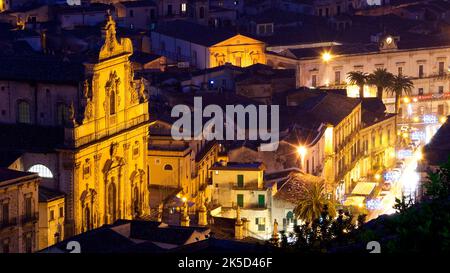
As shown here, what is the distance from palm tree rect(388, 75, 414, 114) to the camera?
105000 mm

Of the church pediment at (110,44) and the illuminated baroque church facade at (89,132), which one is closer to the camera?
the illuminated baroque church facade at (89,132)

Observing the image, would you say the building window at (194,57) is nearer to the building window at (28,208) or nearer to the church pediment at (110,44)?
the church pediment at (110,44)

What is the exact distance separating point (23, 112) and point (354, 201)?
1841 cm

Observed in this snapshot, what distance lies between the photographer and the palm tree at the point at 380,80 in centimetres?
10531

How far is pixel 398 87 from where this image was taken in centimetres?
10512

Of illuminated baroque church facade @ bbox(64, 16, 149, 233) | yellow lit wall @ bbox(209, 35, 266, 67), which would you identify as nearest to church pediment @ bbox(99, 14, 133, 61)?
illuminated baroque church facade @ bbox(64, 16, 149, 233)

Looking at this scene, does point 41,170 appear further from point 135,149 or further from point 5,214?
point 135,149

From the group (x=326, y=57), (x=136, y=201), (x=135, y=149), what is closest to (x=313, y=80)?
(x=326, y=57)

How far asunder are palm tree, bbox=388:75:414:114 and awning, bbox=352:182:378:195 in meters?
14.6

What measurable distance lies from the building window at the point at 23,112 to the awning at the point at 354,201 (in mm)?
17055

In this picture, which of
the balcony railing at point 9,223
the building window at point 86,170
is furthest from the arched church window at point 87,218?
the balcony railing at point 9,223
